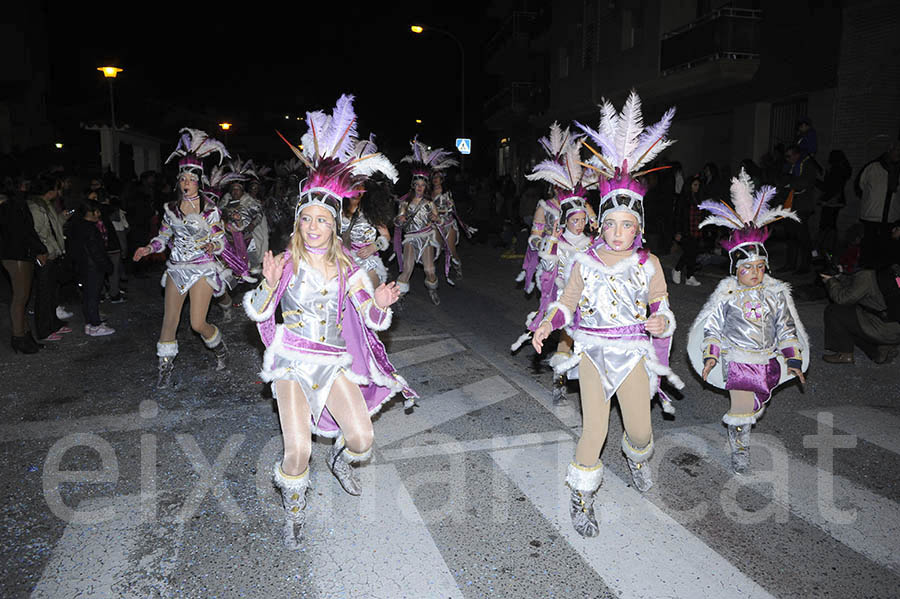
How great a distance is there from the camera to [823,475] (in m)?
4.78

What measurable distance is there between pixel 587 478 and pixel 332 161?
2446mm

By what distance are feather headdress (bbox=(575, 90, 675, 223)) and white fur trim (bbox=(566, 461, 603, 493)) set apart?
1.55m

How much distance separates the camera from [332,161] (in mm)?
4164

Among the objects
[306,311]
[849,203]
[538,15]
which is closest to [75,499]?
[306,311]

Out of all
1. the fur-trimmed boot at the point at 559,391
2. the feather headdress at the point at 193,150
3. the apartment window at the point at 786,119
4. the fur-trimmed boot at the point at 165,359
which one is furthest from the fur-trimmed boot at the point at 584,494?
the apartment window at the point at 786,119

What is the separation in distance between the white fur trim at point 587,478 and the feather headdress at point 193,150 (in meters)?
5.10

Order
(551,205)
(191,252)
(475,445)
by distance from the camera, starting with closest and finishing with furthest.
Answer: (475,445) < (191,252) < (551,205)

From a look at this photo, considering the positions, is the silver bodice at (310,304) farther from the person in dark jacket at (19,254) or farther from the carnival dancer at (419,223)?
the carnival dancer at (419,223)

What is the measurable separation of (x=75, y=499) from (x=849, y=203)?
14.7 meters

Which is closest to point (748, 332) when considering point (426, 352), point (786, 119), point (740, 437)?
point (740, 437)

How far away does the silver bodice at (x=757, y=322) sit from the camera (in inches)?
195

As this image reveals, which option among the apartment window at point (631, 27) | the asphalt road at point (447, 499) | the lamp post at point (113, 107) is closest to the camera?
the asphalt road at point (447, 499)

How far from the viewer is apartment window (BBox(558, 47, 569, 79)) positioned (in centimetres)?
3055

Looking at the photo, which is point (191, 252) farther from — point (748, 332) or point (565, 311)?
point (748, 332)
